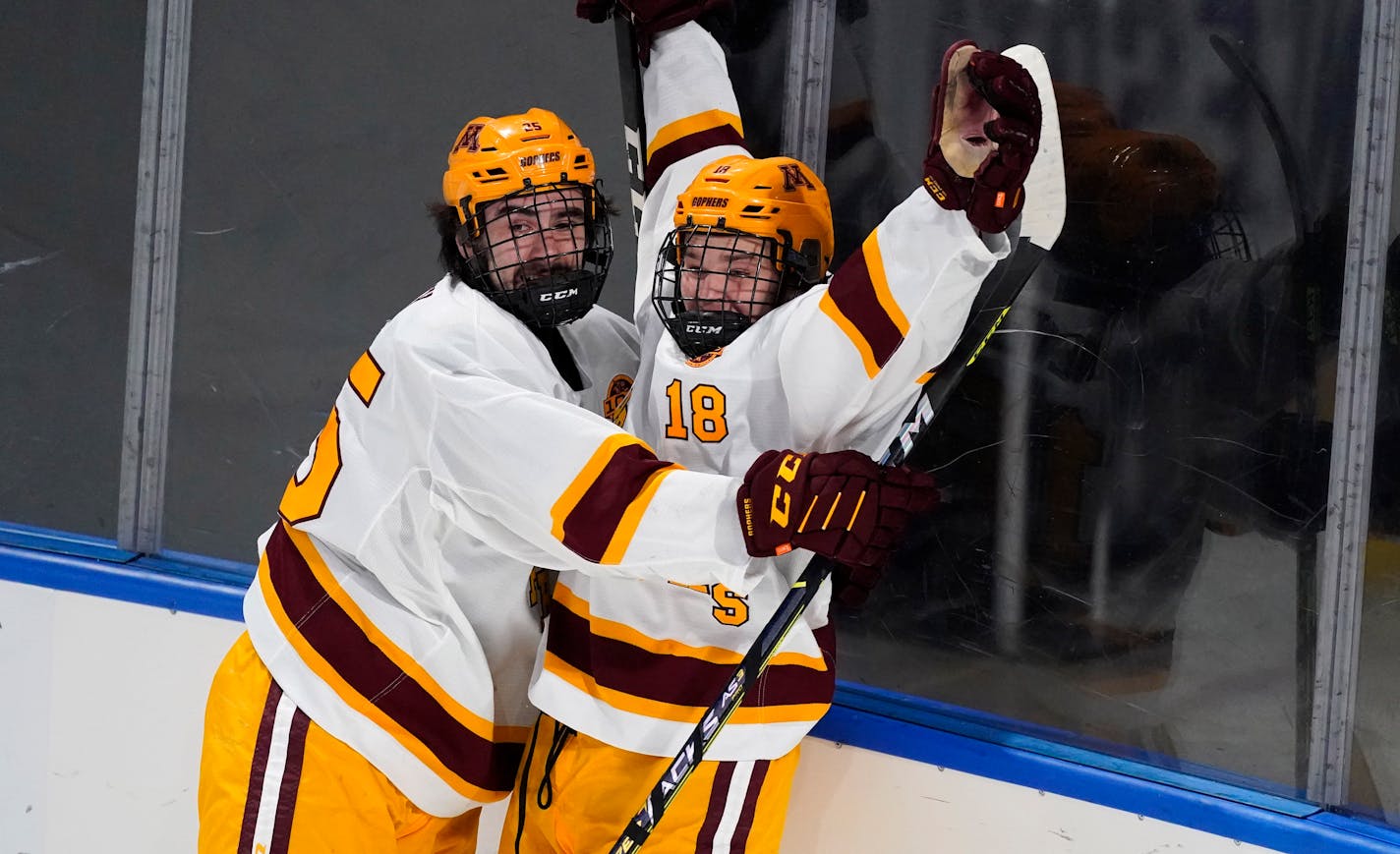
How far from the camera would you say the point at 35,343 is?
9.27 feet

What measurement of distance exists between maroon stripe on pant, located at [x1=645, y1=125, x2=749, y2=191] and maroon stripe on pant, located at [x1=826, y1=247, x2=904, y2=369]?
22.5 inches

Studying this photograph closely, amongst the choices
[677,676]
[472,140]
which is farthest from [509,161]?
[677,676]

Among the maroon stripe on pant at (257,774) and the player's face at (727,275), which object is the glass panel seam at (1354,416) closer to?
the player's face at (727,275)

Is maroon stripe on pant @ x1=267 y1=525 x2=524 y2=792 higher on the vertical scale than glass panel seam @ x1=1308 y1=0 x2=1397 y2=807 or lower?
lower

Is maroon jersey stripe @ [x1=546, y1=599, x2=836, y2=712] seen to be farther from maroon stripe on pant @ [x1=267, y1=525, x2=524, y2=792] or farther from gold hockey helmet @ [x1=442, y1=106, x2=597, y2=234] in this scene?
gold hockey helmet @ [x1=442, y1=106, x2=597, y2=234]

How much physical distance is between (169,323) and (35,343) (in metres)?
0.39

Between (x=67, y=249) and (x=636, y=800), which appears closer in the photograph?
(x=636, y=800)

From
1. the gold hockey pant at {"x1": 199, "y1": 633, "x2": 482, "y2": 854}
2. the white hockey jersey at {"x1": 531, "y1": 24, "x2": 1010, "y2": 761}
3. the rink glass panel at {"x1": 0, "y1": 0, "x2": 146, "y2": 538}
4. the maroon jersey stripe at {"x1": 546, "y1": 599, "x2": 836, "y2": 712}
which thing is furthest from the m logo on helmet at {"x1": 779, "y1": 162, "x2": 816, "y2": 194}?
the rink glass panel at {"x1": 0, "y1": 0, "x2": 146, "y2": 538}

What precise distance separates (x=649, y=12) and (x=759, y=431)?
Answer: 0.75 meters

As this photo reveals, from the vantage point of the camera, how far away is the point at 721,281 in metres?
1.63

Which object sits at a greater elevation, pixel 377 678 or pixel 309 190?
pixel 309 190

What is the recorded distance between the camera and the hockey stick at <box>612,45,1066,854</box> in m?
1.48

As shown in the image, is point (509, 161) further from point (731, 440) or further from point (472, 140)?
point (731, 440)

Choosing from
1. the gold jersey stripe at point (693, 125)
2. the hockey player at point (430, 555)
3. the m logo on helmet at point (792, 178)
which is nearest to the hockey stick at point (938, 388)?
the hockey player at point (430, 555)
